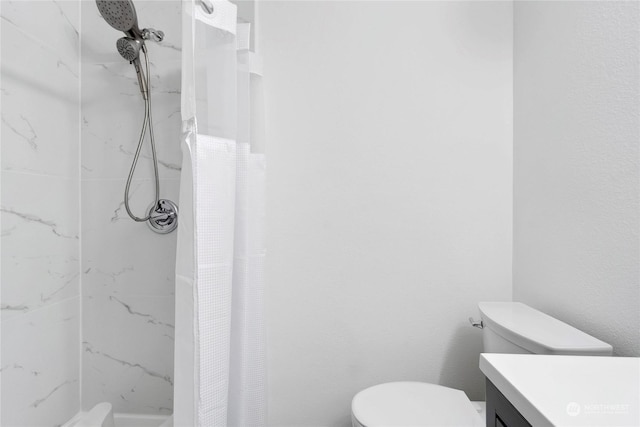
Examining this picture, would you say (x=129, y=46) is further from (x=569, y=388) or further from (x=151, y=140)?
(x=569, y=388)

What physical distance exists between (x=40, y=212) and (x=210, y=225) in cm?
68

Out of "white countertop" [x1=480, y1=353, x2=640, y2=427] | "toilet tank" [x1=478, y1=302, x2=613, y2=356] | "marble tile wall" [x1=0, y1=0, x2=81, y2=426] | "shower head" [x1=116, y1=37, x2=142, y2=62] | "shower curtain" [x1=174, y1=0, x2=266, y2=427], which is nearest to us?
"white countertop" [x1=480, y1=353, x2=640, y2=427]

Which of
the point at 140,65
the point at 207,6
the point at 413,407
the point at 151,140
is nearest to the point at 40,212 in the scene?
the point at 151,140

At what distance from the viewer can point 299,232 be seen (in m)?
1.51

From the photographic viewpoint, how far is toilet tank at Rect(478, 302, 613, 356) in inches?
33.9

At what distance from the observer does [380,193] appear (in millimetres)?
1494

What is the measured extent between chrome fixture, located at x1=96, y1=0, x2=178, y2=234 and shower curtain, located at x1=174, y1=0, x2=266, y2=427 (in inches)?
13.5

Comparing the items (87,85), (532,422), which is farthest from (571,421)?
(87,85)

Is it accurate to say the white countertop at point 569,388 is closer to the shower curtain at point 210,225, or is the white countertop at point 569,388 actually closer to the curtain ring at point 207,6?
the shower curtain at point 210,225

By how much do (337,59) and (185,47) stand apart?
0.73 meters

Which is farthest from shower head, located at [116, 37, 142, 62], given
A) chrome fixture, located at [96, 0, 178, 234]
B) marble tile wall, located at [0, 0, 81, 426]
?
marble tile wall, located at [0, 0, 81, 426]

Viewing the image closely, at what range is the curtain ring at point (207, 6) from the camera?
0.99 metres

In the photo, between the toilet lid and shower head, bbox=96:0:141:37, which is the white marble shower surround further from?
the toilet lid

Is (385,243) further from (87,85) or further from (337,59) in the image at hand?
(87,85)
